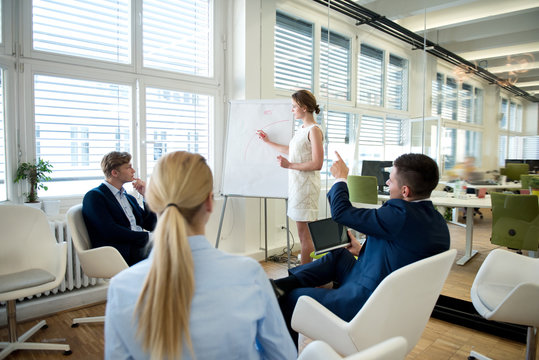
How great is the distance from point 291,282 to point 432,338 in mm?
1250

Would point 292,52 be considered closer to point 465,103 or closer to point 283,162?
point 283,162

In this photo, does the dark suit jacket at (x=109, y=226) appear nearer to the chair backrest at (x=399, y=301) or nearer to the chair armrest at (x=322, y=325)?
the chair armrest at (x=322, y=325)

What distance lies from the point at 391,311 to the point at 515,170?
1.56 m

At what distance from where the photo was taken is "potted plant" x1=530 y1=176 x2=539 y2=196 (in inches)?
90.2

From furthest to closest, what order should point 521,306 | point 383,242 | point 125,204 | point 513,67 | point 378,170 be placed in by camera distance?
point 378,170 → point 125,204 → point 513,67 → point 521,306 → point 383,242

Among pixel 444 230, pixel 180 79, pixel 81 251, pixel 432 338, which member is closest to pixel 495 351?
pixel 432 338

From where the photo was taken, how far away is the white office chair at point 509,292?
180cm

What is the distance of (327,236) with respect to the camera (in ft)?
6.83

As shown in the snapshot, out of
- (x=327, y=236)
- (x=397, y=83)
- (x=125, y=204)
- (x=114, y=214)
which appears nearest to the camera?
(x=327, y=236)

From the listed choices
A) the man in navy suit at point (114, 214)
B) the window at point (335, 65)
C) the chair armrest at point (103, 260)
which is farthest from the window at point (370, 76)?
the chair armrest at point (103, 260)

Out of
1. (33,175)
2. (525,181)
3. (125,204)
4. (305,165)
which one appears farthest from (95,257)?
(525,181)

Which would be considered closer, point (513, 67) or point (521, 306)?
point (521, 306)

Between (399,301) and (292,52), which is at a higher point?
(292,52)

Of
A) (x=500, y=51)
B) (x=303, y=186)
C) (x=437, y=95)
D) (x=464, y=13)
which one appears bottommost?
(x=303, y=186)
